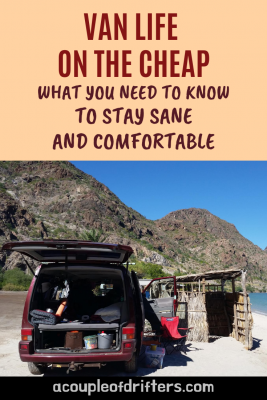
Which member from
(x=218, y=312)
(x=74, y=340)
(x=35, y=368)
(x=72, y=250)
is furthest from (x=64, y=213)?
(x=74, y=340)

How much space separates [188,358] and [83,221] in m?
79.7

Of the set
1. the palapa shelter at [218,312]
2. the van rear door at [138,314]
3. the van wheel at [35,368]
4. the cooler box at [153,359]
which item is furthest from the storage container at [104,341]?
the palapa shelter at [218,312]

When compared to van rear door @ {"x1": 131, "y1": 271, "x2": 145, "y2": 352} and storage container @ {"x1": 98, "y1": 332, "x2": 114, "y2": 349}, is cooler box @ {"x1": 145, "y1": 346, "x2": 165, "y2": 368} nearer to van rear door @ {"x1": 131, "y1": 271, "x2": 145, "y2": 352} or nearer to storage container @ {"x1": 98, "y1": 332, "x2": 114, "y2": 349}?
van rear door @ {"x1": 131, "y1": 271, "x2": 145, "y2": 352}

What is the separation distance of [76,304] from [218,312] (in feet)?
20.7

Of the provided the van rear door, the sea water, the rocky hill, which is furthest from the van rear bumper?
the rocky hill

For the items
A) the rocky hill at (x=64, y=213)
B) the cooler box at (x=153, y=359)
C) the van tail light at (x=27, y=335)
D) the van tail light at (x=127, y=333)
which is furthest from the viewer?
the rocky hill at (x=64, y=213)

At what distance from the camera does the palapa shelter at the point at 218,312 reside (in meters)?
9.58

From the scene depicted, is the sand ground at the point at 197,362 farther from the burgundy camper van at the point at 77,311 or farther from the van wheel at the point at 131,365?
the burgundy camper van at the point at 77,311

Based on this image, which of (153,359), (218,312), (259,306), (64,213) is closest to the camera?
(153,359)

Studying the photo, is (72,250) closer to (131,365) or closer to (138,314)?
(138,314)

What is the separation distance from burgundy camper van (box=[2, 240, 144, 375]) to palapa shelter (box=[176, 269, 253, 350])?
14.7ft

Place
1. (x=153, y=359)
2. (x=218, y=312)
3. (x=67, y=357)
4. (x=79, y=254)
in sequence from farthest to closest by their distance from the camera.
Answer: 1. (x=218, y=312)
2. (x=153, y=359)
3. (x=79, y=254)
4. (x=67, y=357)

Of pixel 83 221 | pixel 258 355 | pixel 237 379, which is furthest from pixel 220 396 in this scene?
pixel 83 221

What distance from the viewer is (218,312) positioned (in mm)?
11352
